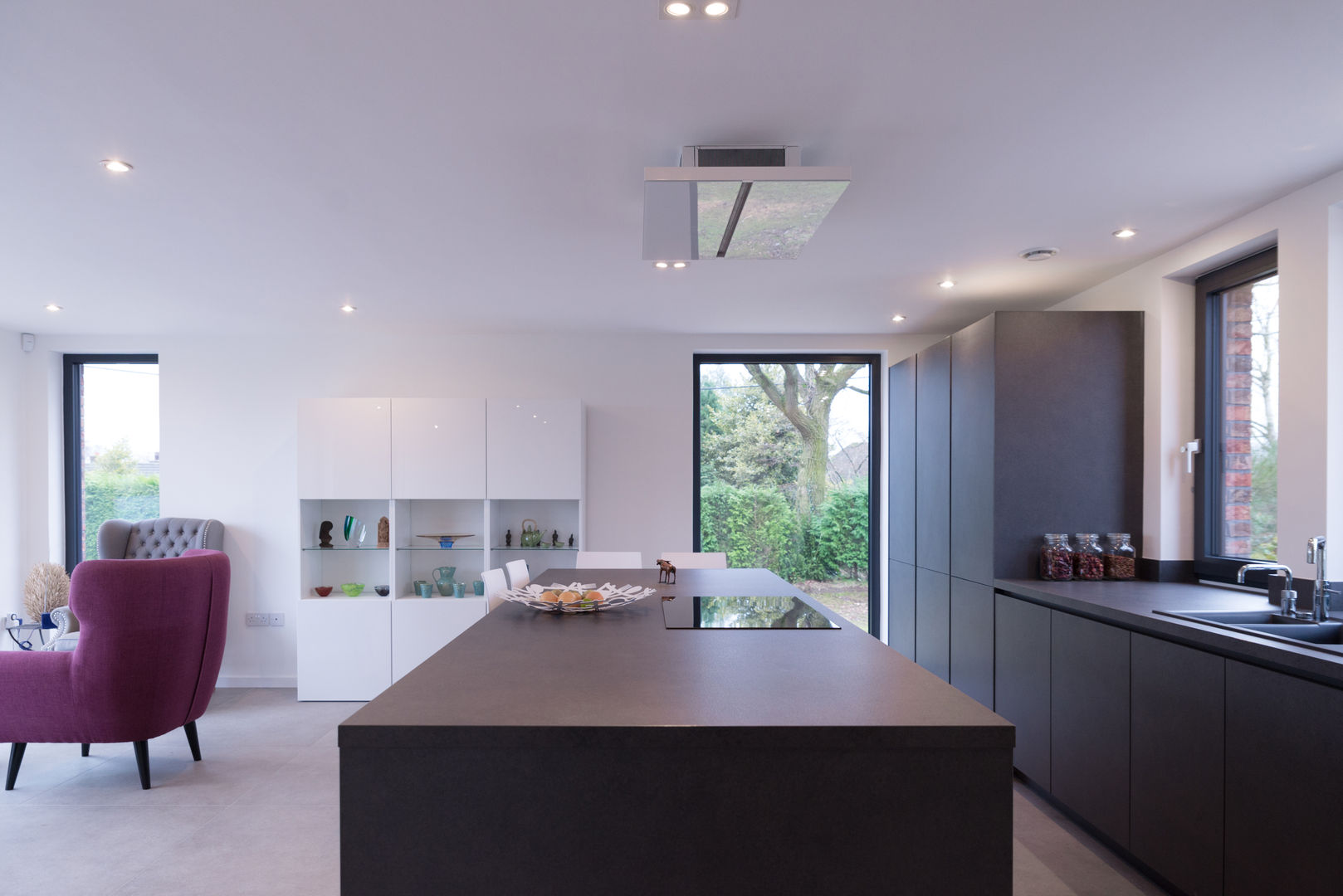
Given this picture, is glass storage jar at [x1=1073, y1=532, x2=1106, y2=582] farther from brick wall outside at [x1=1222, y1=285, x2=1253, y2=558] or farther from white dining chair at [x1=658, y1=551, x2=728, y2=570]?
white dining chair at [x1=658, y1=551, x2=728, y2=570]

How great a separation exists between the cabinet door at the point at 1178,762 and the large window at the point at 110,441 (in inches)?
243

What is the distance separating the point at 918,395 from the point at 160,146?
3.98m

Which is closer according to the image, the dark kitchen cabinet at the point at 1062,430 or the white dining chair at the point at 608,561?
the dark kitchen cabinet at the point at 1062,430

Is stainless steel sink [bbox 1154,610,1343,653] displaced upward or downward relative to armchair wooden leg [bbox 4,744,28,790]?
upward

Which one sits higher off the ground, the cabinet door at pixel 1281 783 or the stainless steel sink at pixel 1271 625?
the stainless steel sink at pixel 1271 625

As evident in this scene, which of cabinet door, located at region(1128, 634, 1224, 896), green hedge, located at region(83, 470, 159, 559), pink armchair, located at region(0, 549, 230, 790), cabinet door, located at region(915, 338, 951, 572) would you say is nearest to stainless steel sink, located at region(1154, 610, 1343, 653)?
cabinet door, located at region(1128, 634, 1224, 896)

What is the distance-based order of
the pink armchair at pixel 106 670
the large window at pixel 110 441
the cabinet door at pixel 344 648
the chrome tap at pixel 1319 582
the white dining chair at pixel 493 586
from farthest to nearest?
the large window at pixel 110 441 < the cabinet door at pixel 344 648 < the pink armchair at pixel 106 670 < the white dining chair at pixel 493 586 < the chrome tap at pixel 1319 582

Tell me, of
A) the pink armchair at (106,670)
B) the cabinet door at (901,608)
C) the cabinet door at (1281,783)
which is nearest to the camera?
the cabinet door at (1281,783)

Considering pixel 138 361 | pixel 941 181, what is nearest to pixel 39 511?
pixel 138 361

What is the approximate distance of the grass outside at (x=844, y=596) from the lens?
5832 mm

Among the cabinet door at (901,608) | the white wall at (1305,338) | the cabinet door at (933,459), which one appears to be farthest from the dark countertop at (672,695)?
the cabinet door at (901,608)

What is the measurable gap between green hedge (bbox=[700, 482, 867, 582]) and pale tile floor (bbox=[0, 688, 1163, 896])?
7.95ft

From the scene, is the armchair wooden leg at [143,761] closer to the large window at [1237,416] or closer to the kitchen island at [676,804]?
the kitchen island at [676,804]

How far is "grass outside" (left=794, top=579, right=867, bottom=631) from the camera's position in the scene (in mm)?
5832
